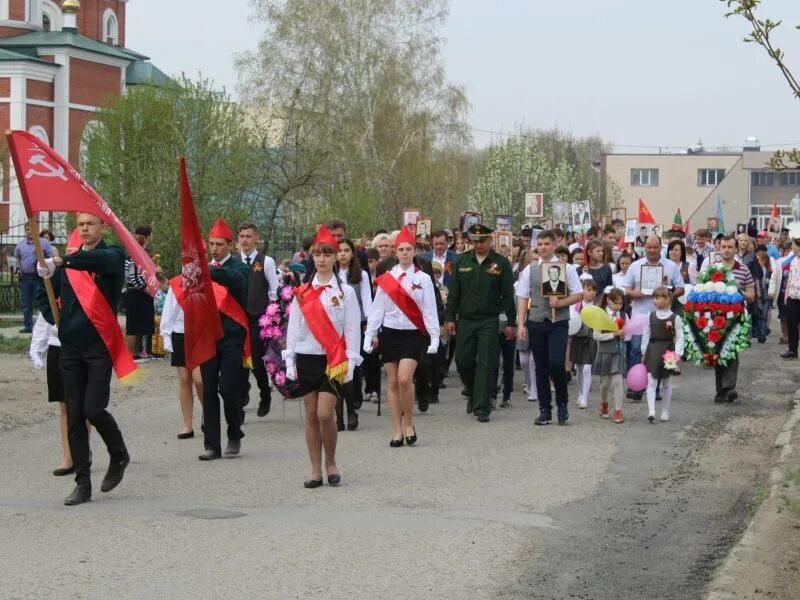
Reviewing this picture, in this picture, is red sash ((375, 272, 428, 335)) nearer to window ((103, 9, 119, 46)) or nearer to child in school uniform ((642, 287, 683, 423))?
child in school uniform ((642, 287, 683, 423))

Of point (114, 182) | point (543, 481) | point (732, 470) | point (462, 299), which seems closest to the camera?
point (543, 481)

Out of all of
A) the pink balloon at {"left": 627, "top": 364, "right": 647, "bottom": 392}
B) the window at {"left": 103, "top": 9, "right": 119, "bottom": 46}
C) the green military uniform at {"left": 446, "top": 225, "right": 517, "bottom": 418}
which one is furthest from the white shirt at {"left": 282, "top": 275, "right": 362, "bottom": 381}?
the window at {"left": 103, "top": 9, "right": 119, "bottom": 46}

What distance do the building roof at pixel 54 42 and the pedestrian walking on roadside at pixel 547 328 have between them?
52585mm

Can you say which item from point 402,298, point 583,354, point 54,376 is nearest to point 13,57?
point 583,354

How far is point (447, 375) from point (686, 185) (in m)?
107

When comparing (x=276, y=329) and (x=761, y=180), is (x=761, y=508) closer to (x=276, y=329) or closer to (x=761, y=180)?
(x=276, y=329)

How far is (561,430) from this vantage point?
46.1 feet

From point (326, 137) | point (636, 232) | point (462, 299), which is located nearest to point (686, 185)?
point (326, 137)

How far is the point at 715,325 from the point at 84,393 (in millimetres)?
8652

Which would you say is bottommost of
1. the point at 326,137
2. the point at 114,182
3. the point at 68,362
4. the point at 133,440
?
the point at 133,440

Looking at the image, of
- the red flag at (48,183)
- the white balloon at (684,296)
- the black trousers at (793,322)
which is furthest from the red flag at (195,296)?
the black trousers at (793,322)

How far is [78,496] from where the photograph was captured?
9.92 metres

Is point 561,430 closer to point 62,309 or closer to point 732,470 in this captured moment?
point 732,470

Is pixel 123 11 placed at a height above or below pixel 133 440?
above
